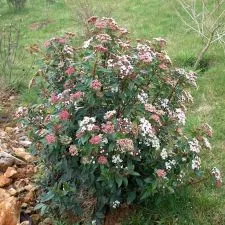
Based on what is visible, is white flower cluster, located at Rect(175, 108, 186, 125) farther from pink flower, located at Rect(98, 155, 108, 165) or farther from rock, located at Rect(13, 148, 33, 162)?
rock, located at Rect(13, 148, 33, 162)

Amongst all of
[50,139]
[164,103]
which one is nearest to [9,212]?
[50,139]

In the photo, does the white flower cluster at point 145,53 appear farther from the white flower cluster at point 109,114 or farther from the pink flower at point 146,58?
the white flower cluster at point 109,114

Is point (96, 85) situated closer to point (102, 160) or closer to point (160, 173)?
point (102, 160)

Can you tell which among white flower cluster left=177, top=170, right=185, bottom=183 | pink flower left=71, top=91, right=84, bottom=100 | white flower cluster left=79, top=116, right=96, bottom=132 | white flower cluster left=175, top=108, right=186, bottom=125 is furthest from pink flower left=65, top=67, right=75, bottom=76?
white flower cluster left=177, top=170, right=185, bottom=183

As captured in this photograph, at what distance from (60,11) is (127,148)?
9.65 meters

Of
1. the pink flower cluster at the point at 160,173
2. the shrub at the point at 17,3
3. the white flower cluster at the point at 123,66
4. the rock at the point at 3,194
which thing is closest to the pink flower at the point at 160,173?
the pink flower cluster at the point at 160,173

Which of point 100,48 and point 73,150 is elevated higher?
point 100,48

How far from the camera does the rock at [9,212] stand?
4.52 metres

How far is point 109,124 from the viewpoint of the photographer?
3.73 meters

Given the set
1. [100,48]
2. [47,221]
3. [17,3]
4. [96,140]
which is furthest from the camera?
[17,3]

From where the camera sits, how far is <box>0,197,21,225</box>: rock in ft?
14.8

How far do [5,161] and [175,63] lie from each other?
12.5 feet

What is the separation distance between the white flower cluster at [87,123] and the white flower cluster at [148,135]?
15.8 inches

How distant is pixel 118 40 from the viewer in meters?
4.20
